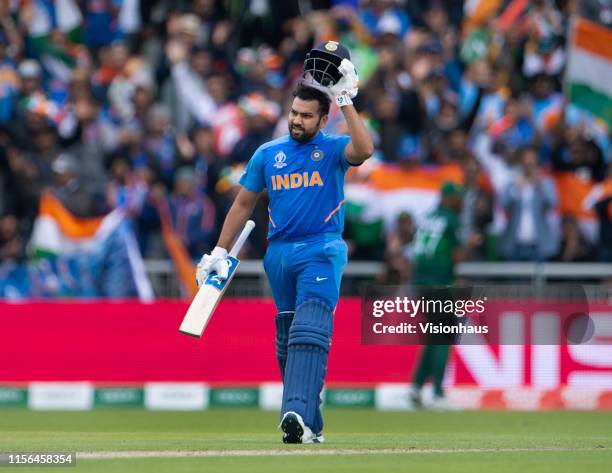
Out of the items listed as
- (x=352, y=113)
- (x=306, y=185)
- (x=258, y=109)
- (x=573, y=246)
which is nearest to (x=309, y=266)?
(x=306, y=185)

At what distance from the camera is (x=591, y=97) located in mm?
21703

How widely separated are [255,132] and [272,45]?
3347 mm

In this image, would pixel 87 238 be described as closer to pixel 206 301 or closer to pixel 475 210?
pixel 475 210

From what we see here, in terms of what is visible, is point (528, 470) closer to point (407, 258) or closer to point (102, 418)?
point (102, 418)

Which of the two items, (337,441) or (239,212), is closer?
(239,212)

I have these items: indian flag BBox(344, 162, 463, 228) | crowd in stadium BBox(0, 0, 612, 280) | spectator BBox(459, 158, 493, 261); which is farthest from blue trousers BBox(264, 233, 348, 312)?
indian flag BBox(344, 162, 463, 228)

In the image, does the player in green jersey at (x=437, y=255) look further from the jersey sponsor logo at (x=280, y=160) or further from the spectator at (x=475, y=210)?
the jersey sponsor logo at (x=280, y=160)

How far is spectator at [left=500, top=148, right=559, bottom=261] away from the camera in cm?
2073

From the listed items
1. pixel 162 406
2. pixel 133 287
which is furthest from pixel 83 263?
pixel 162 406

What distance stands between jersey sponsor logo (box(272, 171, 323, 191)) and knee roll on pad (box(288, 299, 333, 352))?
0.86 meters

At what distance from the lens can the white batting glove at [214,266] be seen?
11953mm

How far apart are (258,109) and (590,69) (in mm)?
4554

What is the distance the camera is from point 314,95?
Answer: 38.7ft

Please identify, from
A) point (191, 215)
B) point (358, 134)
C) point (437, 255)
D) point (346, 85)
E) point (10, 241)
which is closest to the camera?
point (358, 134)
